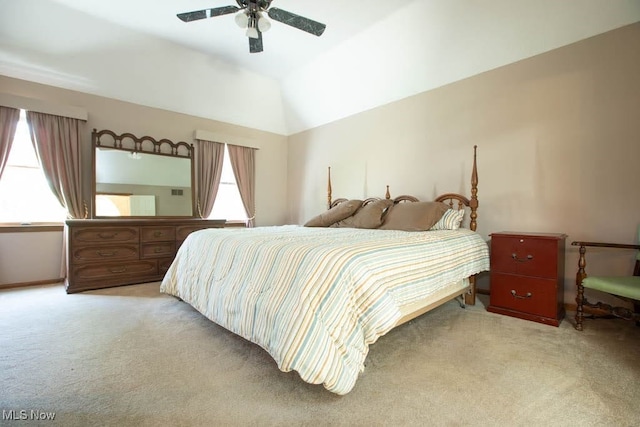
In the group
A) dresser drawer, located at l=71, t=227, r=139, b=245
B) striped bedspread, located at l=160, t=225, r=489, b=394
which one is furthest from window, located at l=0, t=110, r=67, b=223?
striped bedspread, located at l=160, t=225, r=489, b=394

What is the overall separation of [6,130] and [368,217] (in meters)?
4.17

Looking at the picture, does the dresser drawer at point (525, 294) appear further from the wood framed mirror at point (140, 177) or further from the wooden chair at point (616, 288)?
the wood framed mirror at point (140, 177)

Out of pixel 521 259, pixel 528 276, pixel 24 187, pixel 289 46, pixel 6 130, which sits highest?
pixel 289 46

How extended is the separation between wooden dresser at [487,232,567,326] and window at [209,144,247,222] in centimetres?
391

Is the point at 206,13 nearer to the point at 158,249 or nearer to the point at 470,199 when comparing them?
the point at 158,249

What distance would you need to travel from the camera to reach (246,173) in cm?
500

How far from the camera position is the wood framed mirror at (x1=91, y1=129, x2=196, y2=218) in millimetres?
3719

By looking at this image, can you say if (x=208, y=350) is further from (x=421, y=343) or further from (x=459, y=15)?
(x=459, y=15)

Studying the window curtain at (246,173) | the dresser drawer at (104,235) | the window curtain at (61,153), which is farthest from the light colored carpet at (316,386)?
the window curtain at (246,173)

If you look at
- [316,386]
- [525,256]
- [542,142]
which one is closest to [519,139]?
[542,142]

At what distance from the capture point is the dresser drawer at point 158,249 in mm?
3559

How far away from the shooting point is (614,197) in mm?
2424

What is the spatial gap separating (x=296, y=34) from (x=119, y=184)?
3.06 m

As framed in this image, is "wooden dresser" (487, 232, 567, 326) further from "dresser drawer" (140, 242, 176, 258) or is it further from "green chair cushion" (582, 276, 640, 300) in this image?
"dresser drawer" (140, 242, 176, 258)
